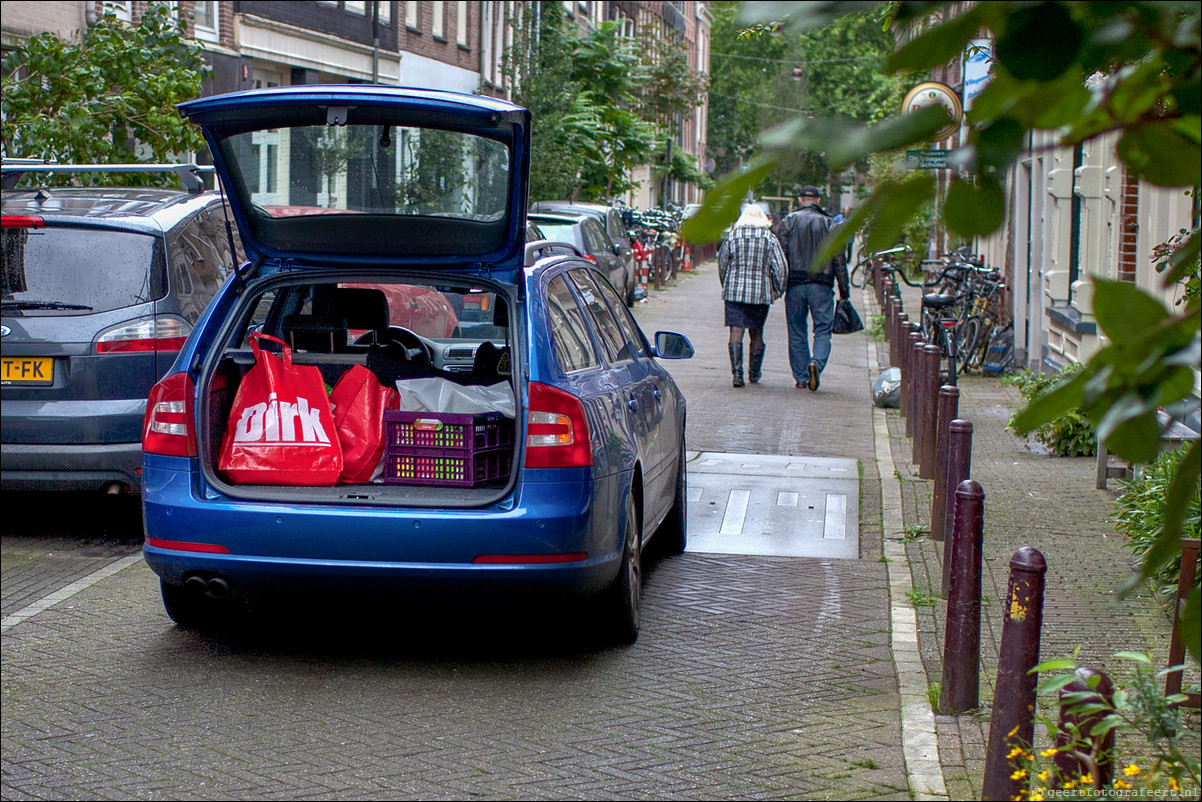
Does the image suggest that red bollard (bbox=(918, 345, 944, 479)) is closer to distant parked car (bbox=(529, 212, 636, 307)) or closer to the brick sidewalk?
the brick sidewalk

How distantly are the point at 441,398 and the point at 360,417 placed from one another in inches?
12.8

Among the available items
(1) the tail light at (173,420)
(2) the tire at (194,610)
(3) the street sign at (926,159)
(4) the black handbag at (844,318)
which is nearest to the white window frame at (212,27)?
(4) the black handbag at (844,318)

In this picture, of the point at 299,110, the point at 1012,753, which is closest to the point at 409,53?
the point at 299,110

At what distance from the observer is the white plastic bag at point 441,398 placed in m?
5.66

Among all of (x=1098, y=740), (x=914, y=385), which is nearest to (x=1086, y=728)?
(x=1098, y=740)

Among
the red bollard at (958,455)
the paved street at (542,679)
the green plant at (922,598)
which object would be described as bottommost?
the paved street at (542,679)

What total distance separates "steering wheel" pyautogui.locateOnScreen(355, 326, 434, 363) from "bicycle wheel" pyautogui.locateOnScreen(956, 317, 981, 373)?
9752 millimetres

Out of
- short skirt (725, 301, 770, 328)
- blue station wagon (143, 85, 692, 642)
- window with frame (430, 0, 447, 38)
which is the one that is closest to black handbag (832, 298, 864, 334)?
short skirt (725, 301, 770, 328)

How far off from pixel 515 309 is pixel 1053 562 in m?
3.22

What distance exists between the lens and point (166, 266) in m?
7.15

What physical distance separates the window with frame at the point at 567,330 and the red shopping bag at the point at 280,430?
938 millimetres

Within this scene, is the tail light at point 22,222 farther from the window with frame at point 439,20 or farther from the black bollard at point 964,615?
the window with frame at point 439,20

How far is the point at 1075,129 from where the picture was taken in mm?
1438

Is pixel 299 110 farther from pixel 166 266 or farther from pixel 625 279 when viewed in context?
pixel 625 279
